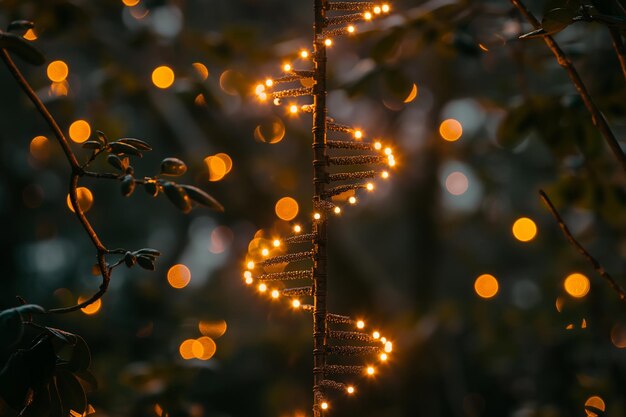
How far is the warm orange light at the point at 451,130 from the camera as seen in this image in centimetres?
407

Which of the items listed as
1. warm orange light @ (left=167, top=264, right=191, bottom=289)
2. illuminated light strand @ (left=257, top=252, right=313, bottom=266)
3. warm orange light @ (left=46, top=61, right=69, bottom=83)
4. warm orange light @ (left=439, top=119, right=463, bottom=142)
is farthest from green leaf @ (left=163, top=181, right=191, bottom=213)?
warm orange light @ (left=167, top=264, right=191, bottom=289)

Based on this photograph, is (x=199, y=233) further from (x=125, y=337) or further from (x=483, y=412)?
(x=483, y=412)

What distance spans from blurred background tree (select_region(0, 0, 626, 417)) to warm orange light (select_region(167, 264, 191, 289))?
1.6 inches

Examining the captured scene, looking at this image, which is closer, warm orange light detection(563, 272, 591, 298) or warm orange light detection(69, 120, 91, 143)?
warm orange light detection(563, 272, 591, 298)

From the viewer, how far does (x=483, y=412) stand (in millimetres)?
4039

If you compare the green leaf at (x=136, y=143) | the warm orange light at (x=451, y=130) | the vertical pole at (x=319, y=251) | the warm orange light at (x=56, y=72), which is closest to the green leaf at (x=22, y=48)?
the green leaf at (x=136, y=143)

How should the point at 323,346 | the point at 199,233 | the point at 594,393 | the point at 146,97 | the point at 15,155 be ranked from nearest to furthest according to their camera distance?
the point at 323,346 < the point at 594,393 < the point at 146,97 < the point at 15,155 < the point at 199,233

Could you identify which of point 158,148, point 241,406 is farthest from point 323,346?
point 158,148

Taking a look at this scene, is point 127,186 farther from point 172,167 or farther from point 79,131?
point 79,131

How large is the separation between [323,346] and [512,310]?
2.74 metres

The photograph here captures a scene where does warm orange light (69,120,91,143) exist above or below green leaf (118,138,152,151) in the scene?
above

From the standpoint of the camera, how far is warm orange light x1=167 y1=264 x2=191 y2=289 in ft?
17.2

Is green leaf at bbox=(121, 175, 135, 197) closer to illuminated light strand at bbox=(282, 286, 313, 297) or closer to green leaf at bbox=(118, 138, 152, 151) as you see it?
green leaf at bbox=(118, 138, 152, 151)

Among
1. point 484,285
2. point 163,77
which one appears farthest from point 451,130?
point 163,77
